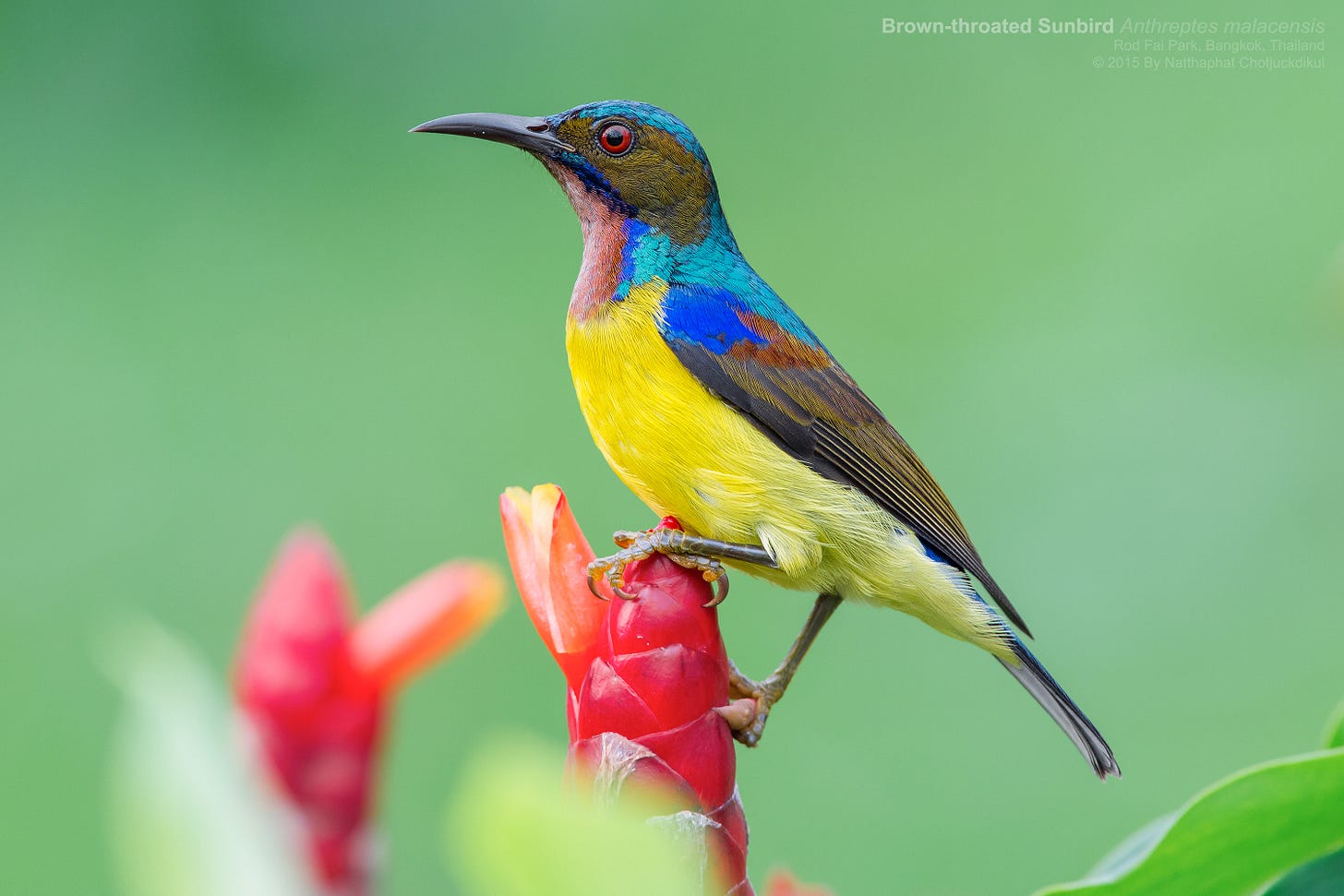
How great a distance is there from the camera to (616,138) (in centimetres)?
234

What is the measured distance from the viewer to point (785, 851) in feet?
15.4

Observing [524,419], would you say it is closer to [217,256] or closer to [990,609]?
[217,256]

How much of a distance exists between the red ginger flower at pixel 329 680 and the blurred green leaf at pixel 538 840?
10.6 inches

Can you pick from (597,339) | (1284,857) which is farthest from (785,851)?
(1284,857)

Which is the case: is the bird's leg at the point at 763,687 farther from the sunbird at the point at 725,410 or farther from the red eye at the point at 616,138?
the red eye at the point at 616,138

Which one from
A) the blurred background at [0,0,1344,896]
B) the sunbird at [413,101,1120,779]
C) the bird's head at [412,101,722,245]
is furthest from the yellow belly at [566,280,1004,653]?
the blurred background at [0,0,1344,896]

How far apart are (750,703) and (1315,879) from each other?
585 millimetres

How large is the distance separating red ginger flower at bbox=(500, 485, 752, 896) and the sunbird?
2.09 feet

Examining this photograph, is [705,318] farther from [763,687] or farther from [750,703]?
Result: [750,703]

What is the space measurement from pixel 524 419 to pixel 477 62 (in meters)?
3.18

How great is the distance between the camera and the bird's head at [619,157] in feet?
7.70

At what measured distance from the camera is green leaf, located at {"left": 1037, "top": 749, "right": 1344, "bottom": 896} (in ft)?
3.61

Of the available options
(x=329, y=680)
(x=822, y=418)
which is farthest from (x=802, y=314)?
(x=329, y=680)

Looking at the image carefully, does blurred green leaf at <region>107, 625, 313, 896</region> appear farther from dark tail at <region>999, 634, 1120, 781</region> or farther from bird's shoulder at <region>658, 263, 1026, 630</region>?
dark tail at <region>999, 634, 1120, 781</region>
